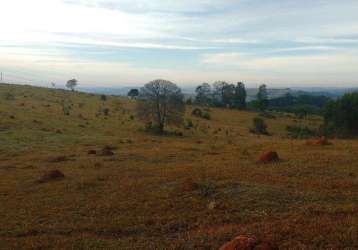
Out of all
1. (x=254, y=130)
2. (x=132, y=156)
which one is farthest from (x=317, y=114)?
(x=132, y=156)

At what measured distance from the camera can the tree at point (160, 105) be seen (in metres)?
41.2

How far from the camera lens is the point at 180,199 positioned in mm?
12078

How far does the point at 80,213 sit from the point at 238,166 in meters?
7.73

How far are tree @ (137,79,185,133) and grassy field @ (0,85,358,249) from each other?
17.6 m

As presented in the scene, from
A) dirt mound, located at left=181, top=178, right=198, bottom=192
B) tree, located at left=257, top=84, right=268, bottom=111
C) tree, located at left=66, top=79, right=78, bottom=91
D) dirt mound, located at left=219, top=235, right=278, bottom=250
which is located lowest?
dirt mound, located at left=181, top=178, right=198, bottom=192

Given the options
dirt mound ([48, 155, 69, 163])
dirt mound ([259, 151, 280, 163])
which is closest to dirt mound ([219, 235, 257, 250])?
dirt mound ([259, 151, 280, 163])

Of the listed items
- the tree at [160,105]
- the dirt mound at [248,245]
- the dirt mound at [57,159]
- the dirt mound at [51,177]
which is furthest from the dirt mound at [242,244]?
the tree at [160,105]

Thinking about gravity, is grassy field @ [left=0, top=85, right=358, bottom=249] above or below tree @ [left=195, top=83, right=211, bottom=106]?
below

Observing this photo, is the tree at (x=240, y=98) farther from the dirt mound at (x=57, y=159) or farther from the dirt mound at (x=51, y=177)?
the dirt mound at (x=51, y=177)

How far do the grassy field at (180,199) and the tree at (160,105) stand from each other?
57.8 ft

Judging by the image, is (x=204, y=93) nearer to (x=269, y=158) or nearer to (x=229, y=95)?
(x=229, y=95)

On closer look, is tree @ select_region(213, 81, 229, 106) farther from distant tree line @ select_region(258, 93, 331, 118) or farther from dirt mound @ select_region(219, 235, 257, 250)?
dirt mound @ select_region(219, 235, 257, 250)

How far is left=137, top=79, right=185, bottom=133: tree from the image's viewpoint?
4116 centimetres

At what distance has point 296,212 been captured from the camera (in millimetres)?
10062
